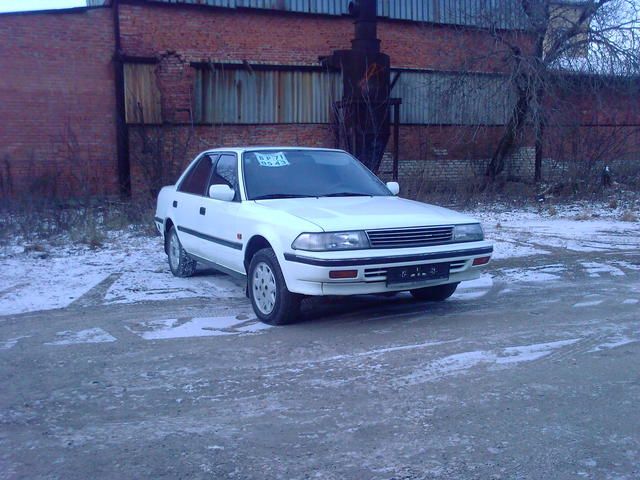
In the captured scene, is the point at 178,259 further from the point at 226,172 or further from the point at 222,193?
the point at 222,193

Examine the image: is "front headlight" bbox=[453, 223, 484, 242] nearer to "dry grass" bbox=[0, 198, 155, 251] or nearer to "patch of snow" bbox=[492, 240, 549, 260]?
"patch of snow" bbox=[492, 240, 549, 260]

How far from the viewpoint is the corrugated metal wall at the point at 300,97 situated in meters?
18.8

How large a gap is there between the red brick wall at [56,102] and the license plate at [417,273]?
11495 mm

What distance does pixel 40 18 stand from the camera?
17.0 m

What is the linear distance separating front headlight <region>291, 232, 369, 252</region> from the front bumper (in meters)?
0.05

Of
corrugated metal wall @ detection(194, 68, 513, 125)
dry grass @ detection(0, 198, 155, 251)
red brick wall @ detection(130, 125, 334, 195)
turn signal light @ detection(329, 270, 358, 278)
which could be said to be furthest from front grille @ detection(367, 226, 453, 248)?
corrugated metal wall @ detection(194, 68, 513, 125)

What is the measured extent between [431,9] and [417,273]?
1703 centimetres

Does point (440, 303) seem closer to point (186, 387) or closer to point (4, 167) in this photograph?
point (186, 387)

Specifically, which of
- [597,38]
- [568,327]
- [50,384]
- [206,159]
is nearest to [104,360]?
[50,384]

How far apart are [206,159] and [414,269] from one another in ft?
10.4

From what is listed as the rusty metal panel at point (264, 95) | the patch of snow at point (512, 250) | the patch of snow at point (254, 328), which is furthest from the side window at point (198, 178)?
the rusty metal panel at point (264, 95)

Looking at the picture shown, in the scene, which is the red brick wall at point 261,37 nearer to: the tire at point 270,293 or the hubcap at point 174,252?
the hubcap at point 174,252

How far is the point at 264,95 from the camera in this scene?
63.9 ft

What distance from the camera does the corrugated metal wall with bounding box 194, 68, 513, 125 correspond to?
18827 mm
